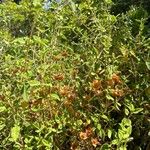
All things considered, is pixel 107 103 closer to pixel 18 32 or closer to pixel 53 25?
pixel 53 25

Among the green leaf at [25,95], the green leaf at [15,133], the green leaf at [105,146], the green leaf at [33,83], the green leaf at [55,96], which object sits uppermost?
the green leaf at [33,83]

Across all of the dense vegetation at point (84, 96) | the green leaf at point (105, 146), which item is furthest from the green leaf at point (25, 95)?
the green leaf at point (105, 146)

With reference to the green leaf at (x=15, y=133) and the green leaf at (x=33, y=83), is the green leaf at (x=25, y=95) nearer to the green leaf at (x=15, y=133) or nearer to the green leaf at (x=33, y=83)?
the green leaf at (x=33, y=83)

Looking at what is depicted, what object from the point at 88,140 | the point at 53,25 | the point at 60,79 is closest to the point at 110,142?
the point at 88,140

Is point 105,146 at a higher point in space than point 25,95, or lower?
lower

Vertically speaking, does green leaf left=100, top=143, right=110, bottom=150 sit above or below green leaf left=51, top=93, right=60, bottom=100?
below

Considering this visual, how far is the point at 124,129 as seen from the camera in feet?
7.90

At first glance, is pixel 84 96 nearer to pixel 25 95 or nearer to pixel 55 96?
pixel 55 96

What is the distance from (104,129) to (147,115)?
251mm

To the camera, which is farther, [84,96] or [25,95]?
[84,96]

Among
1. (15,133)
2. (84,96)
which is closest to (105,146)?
Result: (84,96)

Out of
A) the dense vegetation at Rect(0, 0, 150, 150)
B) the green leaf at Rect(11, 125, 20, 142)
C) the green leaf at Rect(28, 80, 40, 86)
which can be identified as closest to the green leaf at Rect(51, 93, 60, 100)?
the dense vegetation at Rect(0, 0, 150, 150)

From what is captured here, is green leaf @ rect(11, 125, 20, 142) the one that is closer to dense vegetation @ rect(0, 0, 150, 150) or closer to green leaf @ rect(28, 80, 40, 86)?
dense vegetation @ rect(0, 0, 150, 150)

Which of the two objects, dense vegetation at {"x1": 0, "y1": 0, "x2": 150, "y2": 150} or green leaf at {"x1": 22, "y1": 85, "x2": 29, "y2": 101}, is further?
dense vegetation at {"x1": 0, "y1": 0, "x2": 150, "y2": 150}
